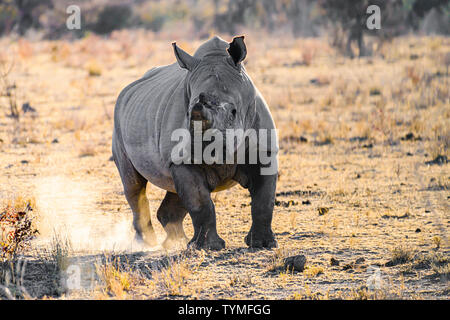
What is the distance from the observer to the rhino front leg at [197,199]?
18.4ft

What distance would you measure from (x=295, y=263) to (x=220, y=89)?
139 cm

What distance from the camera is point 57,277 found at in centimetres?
521

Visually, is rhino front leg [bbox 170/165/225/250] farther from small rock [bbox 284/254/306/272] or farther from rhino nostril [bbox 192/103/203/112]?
rhino nostril [bbox 192/103/203/112]

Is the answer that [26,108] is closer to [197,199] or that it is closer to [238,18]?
[197,199]

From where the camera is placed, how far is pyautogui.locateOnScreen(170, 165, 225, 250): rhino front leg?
559 centimetres

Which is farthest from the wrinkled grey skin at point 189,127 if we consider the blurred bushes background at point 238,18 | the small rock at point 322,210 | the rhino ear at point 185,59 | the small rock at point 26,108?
the blurred bushes background at point 238,18

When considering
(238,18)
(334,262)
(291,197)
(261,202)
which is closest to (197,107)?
(261,202)

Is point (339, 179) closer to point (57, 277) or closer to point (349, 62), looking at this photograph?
point (57, 277)

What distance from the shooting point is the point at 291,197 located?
8.32m

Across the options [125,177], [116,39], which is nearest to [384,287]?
[125,177]

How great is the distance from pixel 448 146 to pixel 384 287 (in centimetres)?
589

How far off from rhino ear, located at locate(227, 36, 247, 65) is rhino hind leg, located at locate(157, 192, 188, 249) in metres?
1.78

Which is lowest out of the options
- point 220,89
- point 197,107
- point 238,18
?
point 197,107

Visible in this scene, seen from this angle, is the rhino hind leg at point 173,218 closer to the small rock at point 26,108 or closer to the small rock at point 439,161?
the small rock at point 439,161
